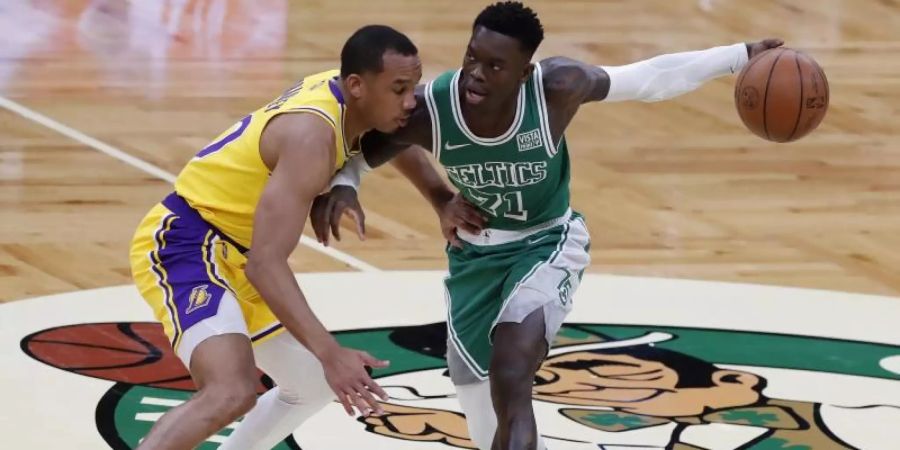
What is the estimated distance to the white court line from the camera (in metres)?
8.59

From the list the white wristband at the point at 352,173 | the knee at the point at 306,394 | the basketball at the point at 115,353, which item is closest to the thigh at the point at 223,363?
the knee at the point at 306,394

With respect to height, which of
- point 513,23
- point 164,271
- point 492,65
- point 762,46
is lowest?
point 164,271

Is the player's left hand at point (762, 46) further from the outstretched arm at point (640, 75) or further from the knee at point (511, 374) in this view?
the knee at point (511, 374)

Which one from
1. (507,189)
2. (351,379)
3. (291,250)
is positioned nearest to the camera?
(351,379)

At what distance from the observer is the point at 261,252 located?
4.59 m

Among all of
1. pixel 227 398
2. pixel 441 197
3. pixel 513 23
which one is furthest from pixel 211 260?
pixel 513 23

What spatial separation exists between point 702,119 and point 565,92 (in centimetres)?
626

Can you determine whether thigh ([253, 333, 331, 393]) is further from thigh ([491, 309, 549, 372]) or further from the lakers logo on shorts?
thigh ([491, 309, 549, 372])

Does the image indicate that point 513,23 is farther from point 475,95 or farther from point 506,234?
point 506,234

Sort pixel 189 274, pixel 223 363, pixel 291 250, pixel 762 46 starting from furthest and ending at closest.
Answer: pixel 762 46
pixel 189 274
pixel 223 363
pixel 291 250

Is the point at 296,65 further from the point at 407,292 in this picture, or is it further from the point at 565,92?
the point at 565,92

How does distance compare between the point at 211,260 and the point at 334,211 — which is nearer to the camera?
the point at 211,260

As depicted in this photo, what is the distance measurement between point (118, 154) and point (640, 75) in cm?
556

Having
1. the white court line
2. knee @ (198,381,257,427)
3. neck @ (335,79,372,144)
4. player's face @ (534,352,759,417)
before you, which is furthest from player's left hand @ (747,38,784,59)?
the white court line
